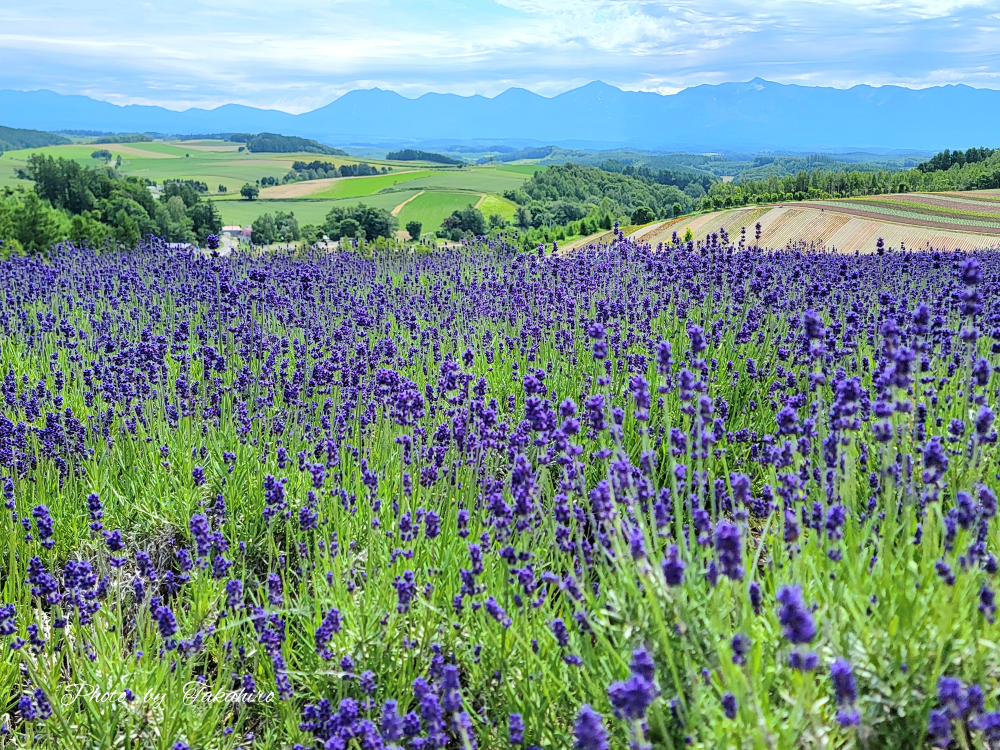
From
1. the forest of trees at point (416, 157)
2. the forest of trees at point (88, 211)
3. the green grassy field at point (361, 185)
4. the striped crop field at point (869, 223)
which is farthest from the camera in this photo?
the forest of trees at point (416, 157)

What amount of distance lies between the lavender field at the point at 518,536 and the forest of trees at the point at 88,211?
12.5 m

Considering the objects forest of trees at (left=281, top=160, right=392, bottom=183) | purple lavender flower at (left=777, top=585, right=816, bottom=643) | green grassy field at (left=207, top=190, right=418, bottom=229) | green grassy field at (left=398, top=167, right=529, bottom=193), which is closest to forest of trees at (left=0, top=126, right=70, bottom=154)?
forest of trees at (left=281, top=160, right=392, bottom=183)

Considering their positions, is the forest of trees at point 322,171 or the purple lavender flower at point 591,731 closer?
the purple lavender flower at point 591,731

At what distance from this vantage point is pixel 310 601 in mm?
3143

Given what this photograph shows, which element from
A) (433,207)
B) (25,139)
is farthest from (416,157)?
(433,207)

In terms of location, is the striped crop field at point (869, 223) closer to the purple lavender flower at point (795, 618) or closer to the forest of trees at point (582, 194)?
the purple lavender flower at point (795, 618)

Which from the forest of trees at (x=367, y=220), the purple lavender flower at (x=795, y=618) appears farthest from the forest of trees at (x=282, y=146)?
the purple lavender flower at (x=795, y=618)

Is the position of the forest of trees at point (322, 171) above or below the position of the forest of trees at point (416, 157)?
below

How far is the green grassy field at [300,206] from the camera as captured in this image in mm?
72500

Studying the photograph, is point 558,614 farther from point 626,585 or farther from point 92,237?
point 92,237

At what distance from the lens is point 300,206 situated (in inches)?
3351

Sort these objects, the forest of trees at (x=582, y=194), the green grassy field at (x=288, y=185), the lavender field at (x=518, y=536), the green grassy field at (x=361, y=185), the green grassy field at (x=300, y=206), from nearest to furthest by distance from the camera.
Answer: the lavender field at (x=518, y=536), the green grassy field at (x=300, y=206), the green grassy field at (x=288, y=185), the forest of trees at (x=582, y=194), the green grassy field at (x=361, y=185)

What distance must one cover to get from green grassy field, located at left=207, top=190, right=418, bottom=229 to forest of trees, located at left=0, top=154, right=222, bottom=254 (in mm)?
14264

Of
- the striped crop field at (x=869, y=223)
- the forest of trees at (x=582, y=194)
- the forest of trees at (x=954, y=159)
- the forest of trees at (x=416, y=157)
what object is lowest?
the striped crop field at (x=869, y=223)
